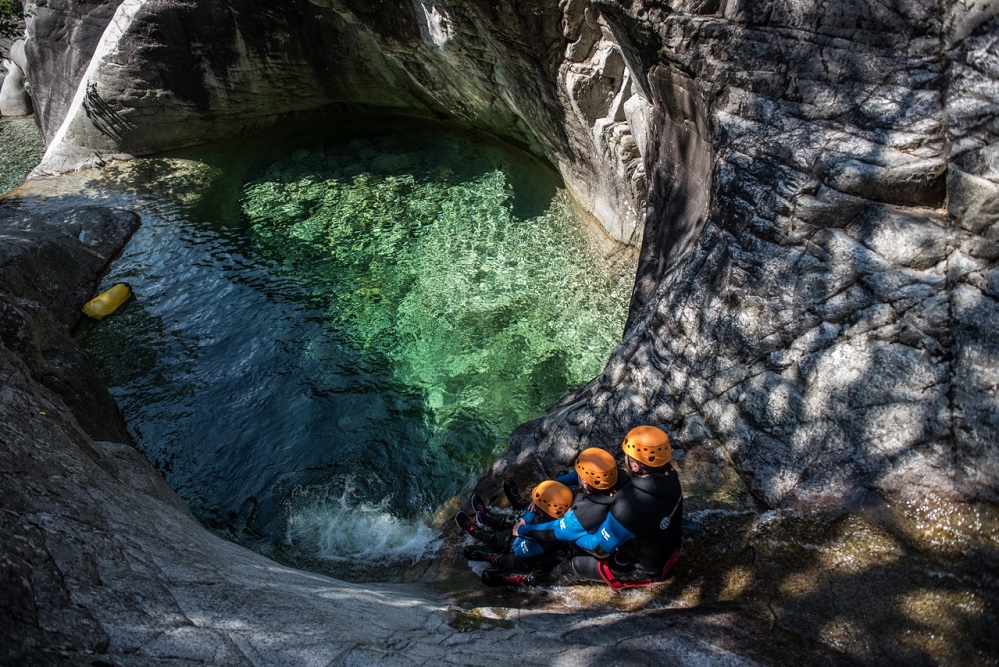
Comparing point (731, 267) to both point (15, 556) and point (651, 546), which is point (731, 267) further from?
point (15, 556)

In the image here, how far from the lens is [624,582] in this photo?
4.55 metres

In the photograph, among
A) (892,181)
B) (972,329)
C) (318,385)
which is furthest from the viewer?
(318,385)

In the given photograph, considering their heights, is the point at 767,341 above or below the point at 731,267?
below

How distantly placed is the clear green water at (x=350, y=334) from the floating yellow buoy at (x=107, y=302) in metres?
0.19

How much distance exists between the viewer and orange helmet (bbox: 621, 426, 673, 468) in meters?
4.19

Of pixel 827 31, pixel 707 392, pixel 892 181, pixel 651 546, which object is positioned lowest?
pixel 651 546

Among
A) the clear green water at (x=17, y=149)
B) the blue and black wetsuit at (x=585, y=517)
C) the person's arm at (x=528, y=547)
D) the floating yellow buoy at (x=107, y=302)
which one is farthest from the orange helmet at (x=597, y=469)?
the clear green water at (x=17, y=149)

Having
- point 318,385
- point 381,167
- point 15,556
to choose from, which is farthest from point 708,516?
point 381,167

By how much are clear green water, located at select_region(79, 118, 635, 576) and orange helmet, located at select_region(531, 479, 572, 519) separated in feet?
5.74

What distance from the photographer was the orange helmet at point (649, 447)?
4191 mm

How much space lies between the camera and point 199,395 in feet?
26.5

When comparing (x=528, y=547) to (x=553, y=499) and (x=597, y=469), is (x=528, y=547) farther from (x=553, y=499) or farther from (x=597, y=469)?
(x=597, y=469)

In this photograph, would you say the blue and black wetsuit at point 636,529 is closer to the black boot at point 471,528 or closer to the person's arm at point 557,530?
the person's arm at point 557,530

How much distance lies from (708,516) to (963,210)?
2.40 meters
